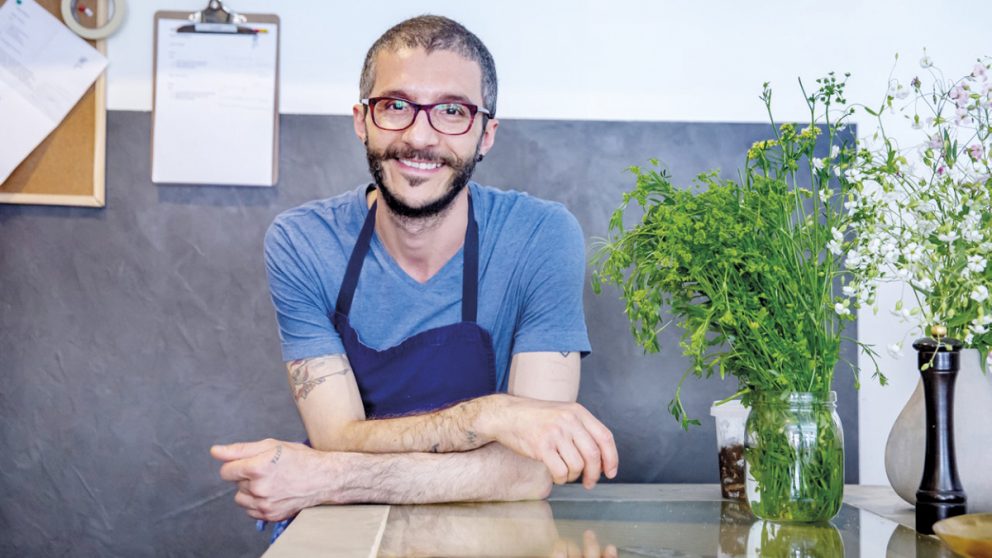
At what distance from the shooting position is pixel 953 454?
1.11 meters

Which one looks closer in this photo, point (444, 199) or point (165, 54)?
point (444, 199)

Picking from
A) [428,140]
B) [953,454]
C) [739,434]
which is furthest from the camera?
[428,140]

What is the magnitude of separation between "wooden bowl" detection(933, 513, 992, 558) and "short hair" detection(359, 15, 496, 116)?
3.21ft

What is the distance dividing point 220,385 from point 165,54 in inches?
28.7

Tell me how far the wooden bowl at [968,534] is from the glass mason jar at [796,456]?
0.45ft

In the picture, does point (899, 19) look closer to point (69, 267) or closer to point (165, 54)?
point (165, 54)

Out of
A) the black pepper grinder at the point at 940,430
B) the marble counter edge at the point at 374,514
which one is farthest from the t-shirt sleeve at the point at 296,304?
the black pepper grinder at the point at 940,430

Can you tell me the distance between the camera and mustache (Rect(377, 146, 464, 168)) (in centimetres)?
157

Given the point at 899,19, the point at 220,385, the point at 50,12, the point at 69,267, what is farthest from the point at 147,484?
the point at 899,19

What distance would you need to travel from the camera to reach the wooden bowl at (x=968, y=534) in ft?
3.05

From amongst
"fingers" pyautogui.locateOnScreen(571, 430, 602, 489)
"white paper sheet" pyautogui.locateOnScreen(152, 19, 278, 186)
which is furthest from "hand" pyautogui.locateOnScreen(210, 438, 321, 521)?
"white paper sheet" pyautogui.locateOnScreen(152, 19, 278, 186)

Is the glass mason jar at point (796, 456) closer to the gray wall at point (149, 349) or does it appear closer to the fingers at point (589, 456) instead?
the fingers at point (589, 456)

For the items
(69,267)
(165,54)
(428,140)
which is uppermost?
(165,54)

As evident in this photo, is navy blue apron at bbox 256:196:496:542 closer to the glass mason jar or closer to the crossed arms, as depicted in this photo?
the crossed arms
